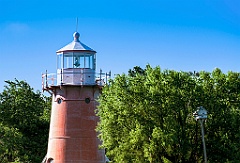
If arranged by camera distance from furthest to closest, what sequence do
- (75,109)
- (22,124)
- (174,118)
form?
(22,124) < (75,109) < (174,118)

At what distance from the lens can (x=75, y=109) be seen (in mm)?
34312

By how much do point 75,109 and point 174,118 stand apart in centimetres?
928

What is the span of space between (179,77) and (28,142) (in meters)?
21.2

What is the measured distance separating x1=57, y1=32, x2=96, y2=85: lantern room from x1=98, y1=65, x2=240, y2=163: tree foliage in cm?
648

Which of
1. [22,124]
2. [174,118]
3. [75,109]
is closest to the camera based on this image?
[174,118]

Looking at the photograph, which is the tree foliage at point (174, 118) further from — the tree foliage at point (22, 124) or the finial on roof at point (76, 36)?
the tree foliage at point (22, 124)

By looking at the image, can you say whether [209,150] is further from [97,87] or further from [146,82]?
[97,87]

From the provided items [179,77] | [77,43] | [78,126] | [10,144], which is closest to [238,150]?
[179,77]

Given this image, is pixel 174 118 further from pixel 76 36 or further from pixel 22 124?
pixel 22 124

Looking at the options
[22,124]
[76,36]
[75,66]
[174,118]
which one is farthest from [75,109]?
[22,124]

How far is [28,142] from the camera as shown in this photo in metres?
44.8

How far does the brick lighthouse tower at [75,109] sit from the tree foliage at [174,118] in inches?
226

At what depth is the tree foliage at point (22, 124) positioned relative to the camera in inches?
1683

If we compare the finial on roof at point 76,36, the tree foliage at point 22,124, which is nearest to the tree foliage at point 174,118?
the finial on roof at point 76,36
